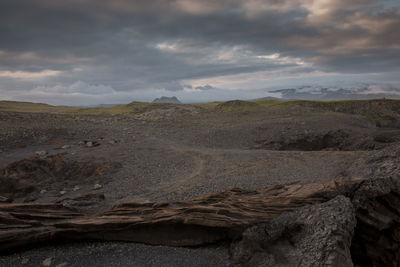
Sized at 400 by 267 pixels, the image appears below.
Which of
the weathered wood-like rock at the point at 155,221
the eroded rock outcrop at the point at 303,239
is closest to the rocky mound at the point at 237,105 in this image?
the weathered wood-like rock at the point at 155,221

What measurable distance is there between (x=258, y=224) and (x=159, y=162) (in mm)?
12332

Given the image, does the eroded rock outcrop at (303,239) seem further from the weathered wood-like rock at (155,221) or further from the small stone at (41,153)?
the small stone at (41,153)

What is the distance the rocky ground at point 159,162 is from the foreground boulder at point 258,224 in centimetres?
31

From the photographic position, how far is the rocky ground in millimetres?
6886

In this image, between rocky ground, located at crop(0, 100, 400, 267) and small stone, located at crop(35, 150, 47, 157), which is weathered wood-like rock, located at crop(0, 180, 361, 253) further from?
small stone, located at crop(35, 150, 47, 157)

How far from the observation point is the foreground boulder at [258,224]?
6.28 metres

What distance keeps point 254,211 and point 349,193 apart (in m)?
2.71

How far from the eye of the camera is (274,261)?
6.14m

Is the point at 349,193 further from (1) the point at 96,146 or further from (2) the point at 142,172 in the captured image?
(1) the point at 96,146

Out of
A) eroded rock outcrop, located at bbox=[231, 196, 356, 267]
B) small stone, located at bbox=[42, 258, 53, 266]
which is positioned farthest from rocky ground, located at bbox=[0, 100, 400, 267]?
eroded rock outcrop, located at bbox=[231, 196, 356, 267]

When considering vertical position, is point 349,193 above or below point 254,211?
above

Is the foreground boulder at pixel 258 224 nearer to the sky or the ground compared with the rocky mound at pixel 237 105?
nearer to the ground

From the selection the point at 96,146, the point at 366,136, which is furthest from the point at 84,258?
the point at 366,136

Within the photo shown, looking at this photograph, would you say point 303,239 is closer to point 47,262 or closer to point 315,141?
point 47,262
